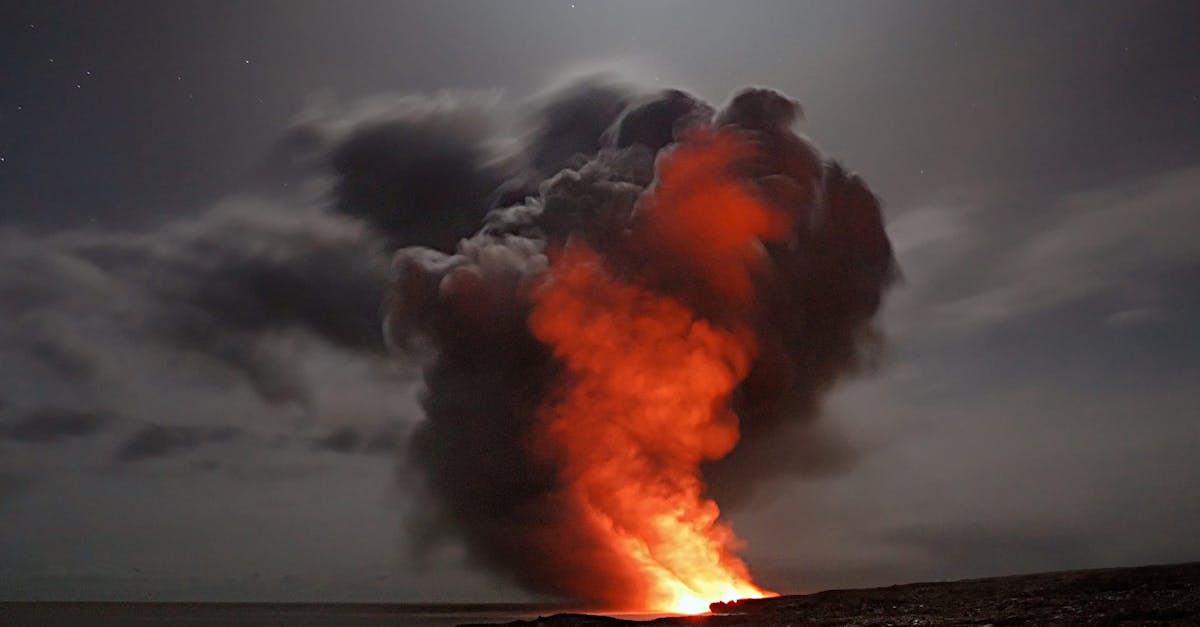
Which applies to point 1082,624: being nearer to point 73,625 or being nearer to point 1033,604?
point 1033,604

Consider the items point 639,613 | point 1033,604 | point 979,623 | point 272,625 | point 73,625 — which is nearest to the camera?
point 979,623

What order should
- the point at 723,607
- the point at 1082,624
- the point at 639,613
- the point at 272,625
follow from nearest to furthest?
the point at 1082,624 < the point at 723,607 < the point at 639,613 < the point at 272,625

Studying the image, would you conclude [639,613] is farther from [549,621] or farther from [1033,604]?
[1033,604]

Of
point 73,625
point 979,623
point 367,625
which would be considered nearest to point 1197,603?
point 979,623

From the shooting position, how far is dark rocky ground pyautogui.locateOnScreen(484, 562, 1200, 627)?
5303 centimetres

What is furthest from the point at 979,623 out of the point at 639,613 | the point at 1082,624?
the point at 639,613

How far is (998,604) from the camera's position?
203ft

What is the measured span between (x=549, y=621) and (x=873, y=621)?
23369 millimetres

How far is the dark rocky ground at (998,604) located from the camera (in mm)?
53031

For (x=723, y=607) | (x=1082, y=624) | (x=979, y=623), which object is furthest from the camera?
(x=723, y=607)

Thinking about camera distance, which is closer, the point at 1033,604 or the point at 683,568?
the point at 1033,604

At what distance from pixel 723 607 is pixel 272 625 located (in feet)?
477

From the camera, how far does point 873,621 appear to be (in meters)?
60.3

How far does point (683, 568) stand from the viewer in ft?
258
